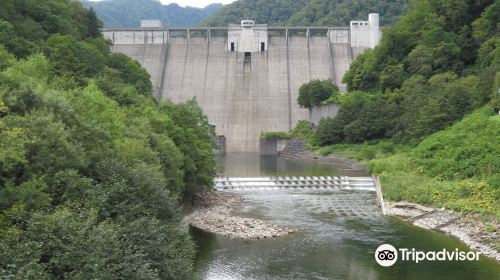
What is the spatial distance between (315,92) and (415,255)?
43631mm

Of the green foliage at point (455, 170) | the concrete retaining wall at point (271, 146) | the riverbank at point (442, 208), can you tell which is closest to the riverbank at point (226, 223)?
the riverbank at point (442, 208)

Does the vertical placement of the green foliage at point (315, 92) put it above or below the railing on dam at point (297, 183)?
above

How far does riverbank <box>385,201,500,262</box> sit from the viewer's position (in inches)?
861

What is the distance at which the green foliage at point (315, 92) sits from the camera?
Answer: 63719mm

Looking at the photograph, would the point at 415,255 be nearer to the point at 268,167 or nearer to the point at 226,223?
the point at 226,223

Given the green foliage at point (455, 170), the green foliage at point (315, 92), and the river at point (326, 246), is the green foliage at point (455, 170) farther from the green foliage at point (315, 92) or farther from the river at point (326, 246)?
the green foliage at point (315, 92)

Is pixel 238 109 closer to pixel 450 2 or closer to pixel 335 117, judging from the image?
pixel 335 117

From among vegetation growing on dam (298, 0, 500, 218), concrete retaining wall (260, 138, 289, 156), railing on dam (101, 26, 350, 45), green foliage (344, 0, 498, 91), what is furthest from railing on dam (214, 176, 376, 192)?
railing on dam (101, 26, 350, 45)

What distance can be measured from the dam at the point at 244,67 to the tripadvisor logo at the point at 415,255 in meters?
44.7

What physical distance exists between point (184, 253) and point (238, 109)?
2118 inches

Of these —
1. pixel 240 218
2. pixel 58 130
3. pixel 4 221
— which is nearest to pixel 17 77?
pixel 58 130

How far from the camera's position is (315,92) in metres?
63.7

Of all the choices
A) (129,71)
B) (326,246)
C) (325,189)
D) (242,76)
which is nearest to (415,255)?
(326,246)

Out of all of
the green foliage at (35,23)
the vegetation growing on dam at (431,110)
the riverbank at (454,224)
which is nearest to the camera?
the riverbank at (454,224)
